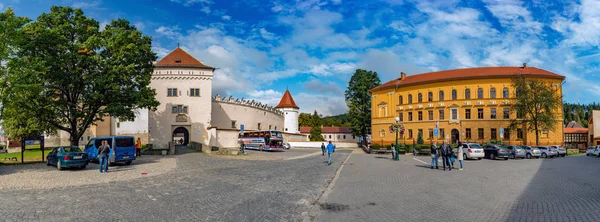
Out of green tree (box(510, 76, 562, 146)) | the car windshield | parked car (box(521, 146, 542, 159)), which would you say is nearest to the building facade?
green tree (box(510, 76, 562, 146))

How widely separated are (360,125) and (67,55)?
168 feet

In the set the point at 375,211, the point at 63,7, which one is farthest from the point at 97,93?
the point at 375,211

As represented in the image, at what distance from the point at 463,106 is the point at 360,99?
60.9 ft

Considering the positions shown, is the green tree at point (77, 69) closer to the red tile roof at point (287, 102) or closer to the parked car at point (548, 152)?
the parked car at point (548, 152)

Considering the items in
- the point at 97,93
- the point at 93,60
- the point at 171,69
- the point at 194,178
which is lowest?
the point at 194,178

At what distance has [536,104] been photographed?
1854 inches

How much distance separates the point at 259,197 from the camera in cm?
1091

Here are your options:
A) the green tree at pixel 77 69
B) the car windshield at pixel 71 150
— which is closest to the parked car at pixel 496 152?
the green tree at pixel 77 69

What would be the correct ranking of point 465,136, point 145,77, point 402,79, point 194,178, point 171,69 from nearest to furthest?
point 194,178
point 145,77
point 171,69
point 465,136
point 402,79

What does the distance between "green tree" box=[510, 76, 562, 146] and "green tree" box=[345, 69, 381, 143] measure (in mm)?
24995

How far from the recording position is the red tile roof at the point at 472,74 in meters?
54.2

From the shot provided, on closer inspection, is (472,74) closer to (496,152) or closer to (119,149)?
(496,152)

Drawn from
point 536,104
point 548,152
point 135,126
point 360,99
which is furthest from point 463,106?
Answer: point 135,126

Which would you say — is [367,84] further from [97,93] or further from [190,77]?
[97,93]
